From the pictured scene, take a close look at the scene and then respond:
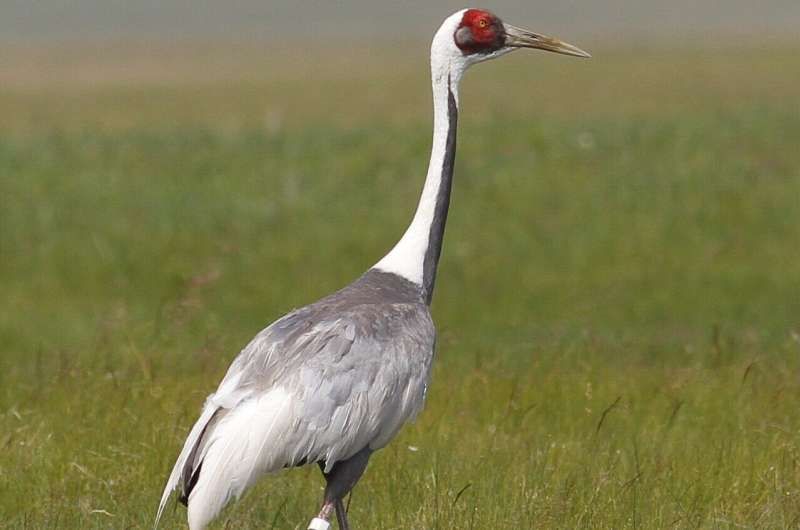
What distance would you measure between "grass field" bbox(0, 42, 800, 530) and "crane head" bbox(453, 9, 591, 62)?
1639 millimetres

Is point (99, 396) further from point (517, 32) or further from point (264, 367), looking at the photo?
point (517, 32)

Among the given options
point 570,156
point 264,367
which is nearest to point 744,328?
point 570,156

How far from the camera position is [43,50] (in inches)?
3073

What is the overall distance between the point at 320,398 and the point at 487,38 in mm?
2037

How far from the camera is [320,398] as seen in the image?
5.89m

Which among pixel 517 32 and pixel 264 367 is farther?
pixel 517 32

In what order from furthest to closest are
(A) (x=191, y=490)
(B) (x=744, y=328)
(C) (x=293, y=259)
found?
1. (C) (x=293, y=259)
2. (B) (x=744, y=328)
3. (A) (x=191, y=490)

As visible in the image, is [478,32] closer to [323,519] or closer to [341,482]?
[341,482]

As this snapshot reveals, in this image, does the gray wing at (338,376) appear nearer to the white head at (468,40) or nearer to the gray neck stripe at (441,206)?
the gray neck stripe at (441,206)

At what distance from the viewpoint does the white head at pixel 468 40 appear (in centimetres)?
696

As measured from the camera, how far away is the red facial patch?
275 inches

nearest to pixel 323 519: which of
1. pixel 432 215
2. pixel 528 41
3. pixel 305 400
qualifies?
pixel 305 400

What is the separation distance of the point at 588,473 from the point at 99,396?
2503 millimetres

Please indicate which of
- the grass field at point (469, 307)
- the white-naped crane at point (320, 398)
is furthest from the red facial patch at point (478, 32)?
the grass field at point (469, 307)
